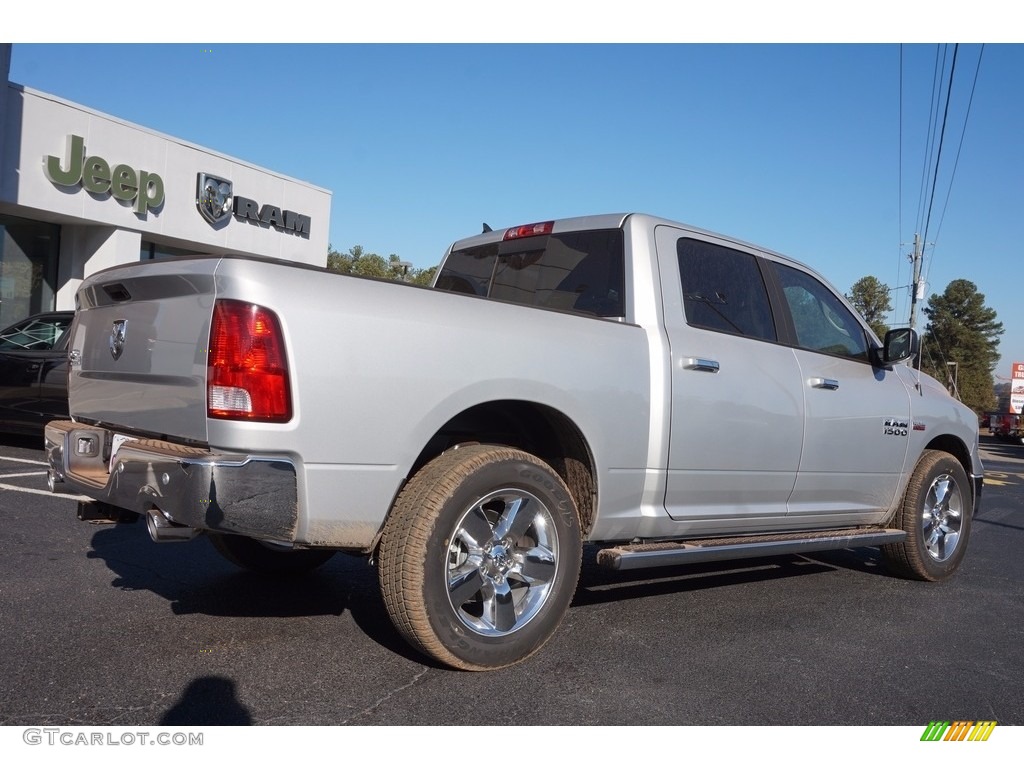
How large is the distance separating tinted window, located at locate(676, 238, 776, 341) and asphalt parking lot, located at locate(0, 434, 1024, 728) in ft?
4.95

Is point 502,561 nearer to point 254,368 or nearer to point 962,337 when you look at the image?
point 254,368

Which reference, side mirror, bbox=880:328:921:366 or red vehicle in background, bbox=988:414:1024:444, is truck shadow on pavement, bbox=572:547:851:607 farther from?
→ red vehicle in background, bbox=988:414:1024:444

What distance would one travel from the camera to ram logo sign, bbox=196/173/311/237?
18.9 m

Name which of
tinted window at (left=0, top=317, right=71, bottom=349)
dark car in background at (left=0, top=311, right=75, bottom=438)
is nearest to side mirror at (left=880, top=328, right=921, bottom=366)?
dark car in background at (left=0, top=311, right=75, bottom=438)

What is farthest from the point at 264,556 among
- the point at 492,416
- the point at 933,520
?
the point at 933,520

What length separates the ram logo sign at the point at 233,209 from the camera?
62.1 feet

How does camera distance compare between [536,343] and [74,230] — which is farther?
[74,230]

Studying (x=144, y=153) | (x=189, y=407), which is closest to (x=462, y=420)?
(x=189, y=407)

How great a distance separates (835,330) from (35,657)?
14.7ft

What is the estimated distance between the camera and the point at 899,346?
546cm

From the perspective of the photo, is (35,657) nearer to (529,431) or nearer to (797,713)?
(529,431)

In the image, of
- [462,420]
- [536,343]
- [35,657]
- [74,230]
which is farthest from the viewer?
[74,230]

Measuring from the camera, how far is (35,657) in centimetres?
337
